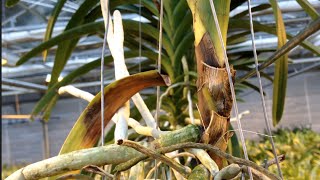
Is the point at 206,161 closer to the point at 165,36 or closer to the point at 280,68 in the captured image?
the point at 280,68

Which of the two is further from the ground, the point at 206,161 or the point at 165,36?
the point at 165,36

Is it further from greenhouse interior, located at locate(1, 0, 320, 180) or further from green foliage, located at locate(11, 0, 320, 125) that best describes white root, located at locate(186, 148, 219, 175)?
green foliage, located at locate(11, 0, 320, 125)

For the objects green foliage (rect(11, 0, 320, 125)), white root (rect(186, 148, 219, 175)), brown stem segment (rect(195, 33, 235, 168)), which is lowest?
white root (rect(186, 148, 219, 175))

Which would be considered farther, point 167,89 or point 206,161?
point 167,89

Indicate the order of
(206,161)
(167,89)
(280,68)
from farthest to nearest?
1. (167,89)
2. (280,68)
3. (206,161)

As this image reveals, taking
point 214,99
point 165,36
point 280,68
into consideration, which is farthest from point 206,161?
point 165,36

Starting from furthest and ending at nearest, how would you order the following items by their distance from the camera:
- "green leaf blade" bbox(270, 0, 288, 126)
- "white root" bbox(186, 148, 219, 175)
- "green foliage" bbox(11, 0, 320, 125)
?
1. "green foliage" bbox(11, 0, 320, 125)
2. "green leaf blade" bbox(270, 0, 288, 126)
3. "white root" bbox(186, 148, 219, 175)

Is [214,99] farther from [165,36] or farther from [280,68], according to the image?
[165,36]

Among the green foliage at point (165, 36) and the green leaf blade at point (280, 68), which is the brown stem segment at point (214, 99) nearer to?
the green leaf blade at point (280, 68)

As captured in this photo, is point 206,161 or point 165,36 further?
point 165,36

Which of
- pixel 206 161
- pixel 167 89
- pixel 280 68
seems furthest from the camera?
pixel 167 89

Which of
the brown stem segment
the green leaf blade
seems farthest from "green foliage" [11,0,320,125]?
the brown stem segment

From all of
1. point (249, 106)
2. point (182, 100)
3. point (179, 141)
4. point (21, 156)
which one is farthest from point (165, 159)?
point (21, 156)

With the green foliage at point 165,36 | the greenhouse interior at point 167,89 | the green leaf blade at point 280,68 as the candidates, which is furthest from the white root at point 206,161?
the green foliage at point 165,36
